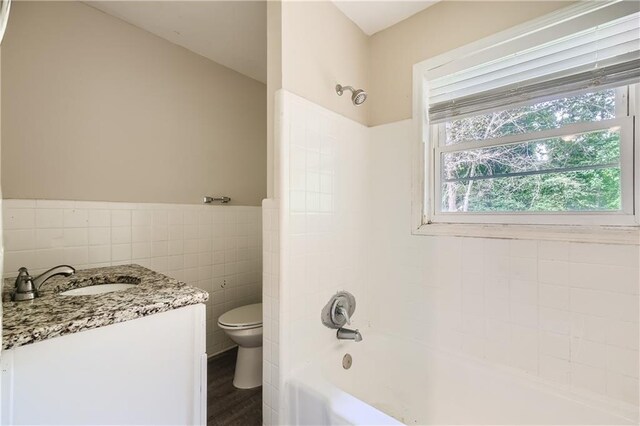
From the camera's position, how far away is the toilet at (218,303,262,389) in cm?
178

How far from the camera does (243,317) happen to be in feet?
6.23

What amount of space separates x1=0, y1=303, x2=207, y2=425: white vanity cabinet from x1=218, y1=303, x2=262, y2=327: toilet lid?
0.76m

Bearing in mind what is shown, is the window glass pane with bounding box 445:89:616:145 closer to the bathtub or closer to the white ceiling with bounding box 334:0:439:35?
the white ceiling with bounding box 334:0:439:35

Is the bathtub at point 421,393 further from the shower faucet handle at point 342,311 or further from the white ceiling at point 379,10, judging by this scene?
the white ceiling at point 379,10

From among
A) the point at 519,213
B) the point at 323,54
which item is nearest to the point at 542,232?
the point at 519,213

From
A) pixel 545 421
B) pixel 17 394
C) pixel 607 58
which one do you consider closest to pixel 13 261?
pixel 17 394

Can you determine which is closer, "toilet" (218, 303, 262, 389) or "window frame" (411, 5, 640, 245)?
"window frame" (411, 5, 640, 245)

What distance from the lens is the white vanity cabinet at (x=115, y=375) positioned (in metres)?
0.71

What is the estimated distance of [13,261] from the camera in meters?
1.38

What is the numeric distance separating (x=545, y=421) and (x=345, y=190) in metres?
1.42

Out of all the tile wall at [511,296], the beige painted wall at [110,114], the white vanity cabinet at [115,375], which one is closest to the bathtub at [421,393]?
the tile wall at [511,296]

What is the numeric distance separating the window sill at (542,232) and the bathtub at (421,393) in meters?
0.66

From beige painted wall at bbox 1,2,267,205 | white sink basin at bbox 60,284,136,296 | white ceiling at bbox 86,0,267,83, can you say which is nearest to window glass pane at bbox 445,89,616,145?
white ceiling at bbox 86,0,267,83

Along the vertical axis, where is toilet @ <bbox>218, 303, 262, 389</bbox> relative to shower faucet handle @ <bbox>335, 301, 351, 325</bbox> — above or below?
below
